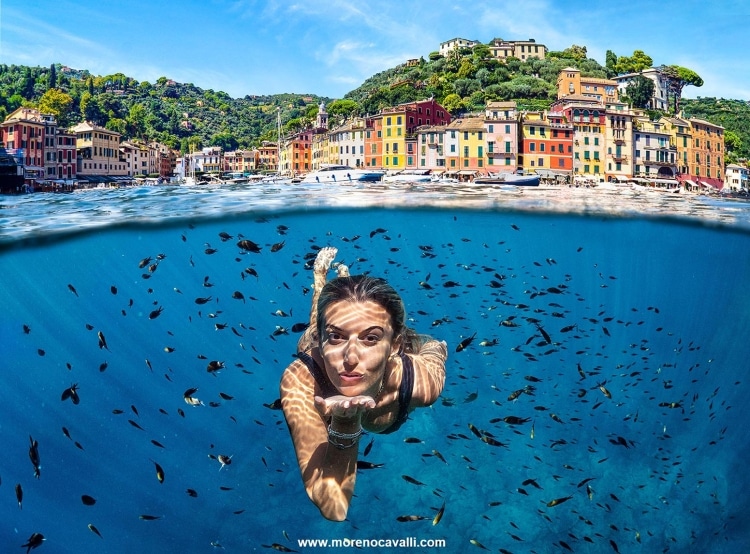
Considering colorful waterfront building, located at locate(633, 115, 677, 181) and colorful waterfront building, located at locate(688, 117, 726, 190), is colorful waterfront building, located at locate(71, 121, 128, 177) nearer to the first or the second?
colorful waterfront building, located at locate(688, 117, 726, 190)

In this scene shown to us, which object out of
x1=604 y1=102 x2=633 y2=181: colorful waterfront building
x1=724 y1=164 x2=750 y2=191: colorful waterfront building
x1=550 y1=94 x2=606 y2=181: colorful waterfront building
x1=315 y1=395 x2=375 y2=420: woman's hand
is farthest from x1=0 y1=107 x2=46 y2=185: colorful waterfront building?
x1=604 y1=102 x2=633 y2=181: colorful waterfront building

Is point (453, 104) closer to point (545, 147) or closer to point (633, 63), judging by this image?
point (545, 147)

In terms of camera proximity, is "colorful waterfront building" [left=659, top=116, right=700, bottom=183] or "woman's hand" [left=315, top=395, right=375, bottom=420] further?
"colorful waterfront building" [left=659, top=116, right=700, bottom=183]

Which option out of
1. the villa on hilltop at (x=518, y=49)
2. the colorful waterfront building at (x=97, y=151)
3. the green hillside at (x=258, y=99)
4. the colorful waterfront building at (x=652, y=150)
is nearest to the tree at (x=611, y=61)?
the green hillside at (x=258, y=99)

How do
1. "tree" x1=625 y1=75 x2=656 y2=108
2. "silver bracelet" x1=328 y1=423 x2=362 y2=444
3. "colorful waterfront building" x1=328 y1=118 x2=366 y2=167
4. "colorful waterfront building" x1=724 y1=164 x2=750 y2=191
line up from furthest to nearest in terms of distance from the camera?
1. "tree" x1=625 y1=75 x2=656 y2=108
2. "colorful waterfront building" x1=328 y1=118 x2=366 y2=167
3. "colorful waterfront building" x1=724 y1=164 x2=750 y2=191
4. "silver bracelet" x1=328 y1=423 x2=362 y2=444

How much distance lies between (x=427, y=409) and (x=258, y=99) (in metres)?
46.2

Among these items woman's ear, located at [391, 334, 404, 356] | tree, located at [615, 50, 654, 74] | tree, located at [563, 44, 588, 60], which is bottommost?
woman's ear, located at [391, 334, 404, 356]

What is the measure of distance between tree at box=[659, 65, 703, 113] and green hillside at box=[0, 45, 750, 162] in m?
1.88

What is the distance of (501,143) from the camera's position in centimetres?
4241

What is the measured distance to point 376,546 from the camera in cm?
988

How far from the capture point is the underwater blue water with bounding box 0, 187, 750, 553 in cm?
1077

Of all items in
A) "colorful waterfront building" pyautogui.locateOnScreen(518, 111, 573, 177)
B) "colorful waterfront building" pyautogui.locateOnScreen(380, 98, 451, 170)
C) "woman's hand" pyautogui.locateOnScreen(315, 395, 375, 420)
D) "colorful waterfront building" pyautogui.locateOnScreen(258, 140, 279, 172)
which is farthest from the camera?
"colorful waterfront building" pyautogui.locateOnScreen(380, 98, 451, 170)

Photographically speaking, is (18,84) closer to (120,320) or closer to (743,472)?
(120,320)

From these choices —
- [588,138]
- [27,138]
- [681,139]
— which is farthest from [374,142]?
[27,138]
